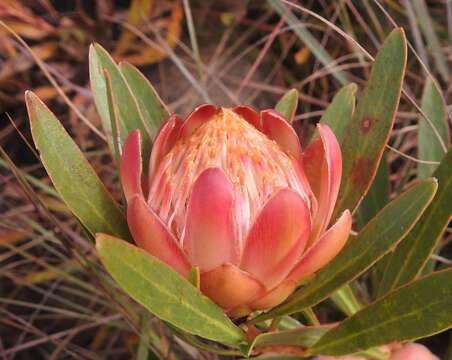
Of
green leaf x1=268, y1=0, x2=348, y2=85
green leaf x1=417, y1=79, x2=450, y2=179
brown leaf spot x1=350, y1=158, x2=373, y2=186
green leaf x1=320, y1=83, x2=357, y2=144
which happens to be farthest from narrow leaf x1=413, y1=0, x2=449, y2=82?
brown leaf spot x1=350, y1=158, x2=373, y2=186

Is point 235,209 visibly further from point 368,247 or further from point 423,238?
point 423,238

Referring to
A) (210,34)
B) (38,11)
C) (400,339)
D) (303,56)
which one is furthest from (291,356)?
(38,11)

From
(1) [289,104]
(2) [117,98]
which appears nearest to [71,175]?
(2) [117,98]

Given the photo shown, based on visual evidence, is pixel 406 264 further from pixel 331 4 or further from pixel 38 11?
pixel 38 11

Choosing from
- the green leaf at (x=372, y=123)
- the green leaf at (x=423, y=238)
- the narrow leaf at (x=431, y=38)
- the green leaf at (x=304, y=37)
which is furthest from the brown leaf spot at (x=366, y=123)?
the narrow leaf at (x=431, y=38)

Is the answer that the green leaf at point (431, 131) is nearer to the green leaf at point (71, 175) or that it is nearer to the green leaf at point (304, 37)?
the green leaf at point (304, 37)
